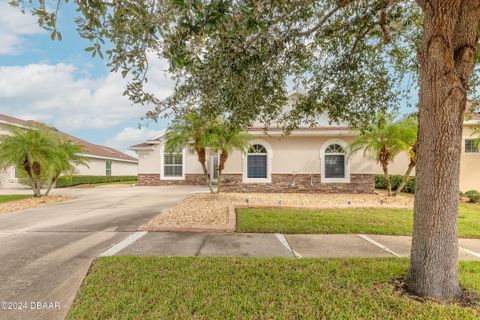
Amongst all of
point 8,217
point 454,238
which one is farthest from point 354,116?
point 8,217

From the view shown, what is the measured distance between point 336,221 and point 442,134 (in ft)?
17.1

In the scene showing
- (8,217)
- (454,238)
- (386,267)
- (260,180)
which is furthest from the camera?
(260,180)

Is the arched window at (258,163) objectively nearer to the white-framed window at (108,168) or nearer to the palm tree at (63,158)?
the palm tree at (63,158)

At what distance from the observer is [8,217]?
922 centimetres

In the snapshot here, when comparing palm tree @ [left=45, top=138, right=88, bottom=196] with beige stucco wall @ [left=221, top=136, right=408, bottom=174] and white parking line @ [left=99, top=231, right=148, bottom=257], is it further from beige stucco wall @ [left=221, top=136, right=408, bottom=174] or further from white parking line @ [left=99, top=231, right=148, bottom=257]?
white parking line @ [left=99, top=231, right=148, bottom=257]

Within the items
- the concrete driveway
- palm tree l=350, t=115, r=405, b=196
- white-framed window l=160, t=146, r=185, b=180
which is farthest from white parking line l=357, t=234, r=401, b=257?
white-framed window l=160, t=146, r=185, b=180

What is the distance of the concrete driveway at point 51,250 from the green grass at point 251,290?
393 mm

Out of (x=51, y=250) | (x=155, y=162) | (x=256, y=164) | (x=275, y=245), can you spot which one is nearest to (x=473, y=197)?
(x=256, y=164)

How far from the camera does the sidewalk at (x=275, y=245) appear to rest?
5.52 m

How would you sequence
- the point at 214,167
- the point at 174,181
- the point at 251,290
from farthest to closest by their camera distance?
the point at 214,167 < the point at 174,181 < the point at 251,290

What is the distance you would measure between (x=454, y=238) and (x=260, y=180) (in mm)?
12813

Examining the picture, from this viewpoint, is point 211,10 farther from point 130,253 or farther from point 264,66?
point 130,253

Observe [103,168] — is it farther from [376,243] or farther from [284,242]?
[376,243]

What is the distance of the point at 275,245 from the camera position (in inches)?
239
